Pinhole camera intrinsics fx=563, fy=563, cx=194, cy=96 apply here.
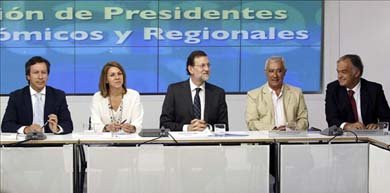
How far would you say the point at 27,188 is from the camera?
3.73 m

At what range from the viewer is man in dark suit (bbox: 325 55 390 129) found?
4668 mm

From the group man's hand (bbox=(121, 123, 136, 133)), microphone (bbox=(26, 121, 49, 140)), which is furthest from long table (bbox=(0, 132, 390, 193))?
man's hand (bbox=(121, 123, 136, 133))

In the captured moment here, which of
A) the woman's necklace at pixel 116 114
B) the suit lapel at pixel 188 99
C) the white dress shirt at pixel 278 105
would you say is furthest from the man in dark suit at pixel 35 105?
the white dress shirt at pixel 278 105

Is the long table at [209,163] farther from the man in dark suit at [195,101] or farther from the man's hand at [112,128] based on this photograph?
the man in dark suit at [195,101]

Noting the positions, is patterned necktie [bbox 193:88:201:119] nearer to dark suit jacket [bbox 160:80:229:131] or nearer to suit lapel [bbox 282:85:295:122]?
dark suit jacket [bbox 160:80:229:131]

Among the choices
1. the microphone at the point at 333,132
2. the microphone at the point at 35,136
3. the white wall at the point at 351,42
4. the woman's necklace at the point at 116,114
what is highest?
the white wall at the point at 351,42

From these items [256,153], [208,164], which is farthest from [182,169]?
[256,153]

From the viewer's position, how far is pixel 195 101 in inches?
180

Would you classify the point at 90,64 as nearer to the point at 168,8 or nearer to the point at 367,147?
the point at 168,8

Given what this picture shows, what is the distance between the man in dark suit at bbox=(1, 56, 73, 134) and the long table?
44cm

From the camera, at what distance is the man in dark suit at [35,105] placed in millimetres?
4309

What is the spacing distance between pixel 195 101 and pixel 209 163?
834 mm

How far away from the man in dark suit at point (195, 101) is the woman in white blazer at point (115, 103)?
0.27 meters

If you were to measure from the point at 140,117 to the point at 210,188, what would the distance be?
94cm
